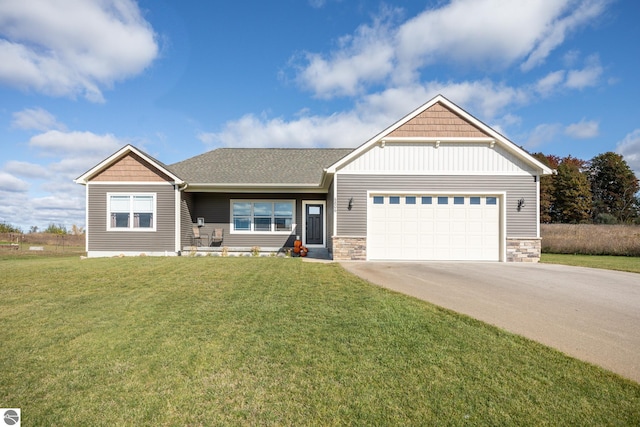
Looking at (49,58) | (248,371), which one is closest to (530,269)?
(248,371)

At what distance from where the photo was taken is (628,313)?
16.5 feet

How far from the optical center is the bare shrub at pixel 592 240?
15289 millimetres

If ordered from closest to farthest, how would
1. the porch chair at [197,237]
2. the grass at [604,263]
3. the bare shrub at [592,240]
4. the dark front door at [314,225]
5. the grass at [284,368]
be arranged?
the grass at [284,368] → the grass at [604,263] → the porch chair at [197,237] → the dark front door at [314,225] → the bare shrub at [592,240]

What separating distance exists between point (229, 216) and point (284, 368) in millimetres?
12385

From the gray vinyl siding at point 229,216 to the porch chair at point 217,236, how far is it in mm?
163

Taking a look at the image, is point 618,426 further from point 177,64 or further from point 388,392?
→ point 177,64

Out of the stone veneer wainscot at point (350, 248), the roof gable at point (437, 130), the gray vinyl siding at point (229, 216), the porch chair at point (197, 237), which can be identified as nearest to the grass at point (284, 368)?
the stone veneer wainscot at point (350, 248)

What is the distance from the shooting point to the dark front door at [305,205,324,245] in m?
14.7

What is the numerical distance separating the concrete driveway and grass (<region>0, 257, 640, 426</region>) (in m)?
0.48

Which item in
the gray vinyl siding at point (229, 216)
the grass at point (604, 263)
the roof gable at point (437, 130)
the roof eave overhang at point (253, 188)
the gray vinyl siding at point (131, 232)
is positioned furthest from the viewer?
the gray vinyl siding at point (229, 216)

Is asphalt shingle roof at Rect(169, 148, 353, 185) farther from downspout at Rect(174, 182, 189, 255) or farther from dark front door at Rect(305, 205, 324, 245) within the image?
dark front door at Rect(305, 205, 324, 245)

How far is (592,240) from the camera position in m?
16.1

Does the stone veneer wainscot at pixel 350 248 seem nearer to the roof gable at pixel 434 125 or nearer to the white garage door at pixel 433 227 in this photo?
the white garage door at pixel 433 227

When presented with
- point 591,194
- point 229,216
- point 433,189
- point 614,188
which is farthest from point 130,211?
point 614,188
